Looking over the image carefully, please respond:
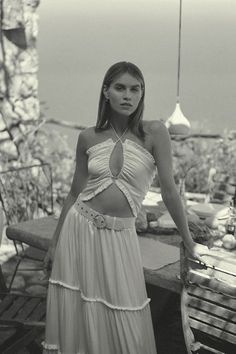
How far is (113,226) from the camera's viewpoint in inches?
86.1

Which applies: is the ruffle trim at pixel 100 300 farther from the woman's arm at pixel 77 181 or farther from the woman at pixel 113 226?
the woman's arm at pixel 77 181

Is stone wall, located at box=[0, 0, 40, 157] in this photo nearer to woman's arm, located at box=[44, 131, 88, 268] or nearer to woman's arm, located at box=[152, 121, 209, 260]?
woman's arm, located at box=[44, 131, 88, 268]

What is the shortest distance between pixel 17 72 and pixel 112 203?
410 cm

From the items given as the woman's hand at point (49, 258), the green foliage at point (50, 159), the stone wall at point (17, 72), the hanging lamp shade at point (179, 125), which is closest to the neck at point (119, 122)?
the woman's hand at point (49, 258)

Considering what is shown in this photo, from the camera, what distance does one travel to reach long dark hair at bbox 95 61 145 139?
82.1 inches

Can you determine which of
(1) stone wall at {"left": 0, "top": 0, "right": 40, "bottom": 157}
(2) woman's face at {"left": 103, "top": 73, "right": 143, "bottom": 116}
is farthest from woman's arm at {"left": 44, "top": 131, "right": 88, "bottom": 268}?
(1) stone wall at {"left": 0, "top": 0, "right": 40, "bottom": 157}

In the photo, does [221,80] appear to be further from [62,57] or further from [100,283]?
[100,283]

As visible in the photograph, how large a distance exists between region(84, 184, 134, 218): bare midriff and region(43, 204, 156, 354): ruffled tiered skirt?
0.24 feet

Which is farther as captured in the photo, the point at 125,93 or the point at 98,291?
the point at 98,291

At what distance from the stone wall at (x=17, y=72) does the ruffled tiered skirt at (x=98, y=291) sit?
12.7ft

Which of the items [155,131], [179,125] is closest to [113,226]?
[155,131]

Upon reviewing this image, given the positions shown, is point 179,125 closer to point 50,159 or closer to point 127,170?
point 127,170

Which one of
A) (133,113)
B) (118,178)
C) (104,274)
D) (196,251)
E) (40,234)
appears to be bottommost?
(40,234)

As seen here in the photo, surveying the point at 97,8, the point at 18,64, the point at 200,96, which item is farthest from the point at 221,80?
the point at 18,64
